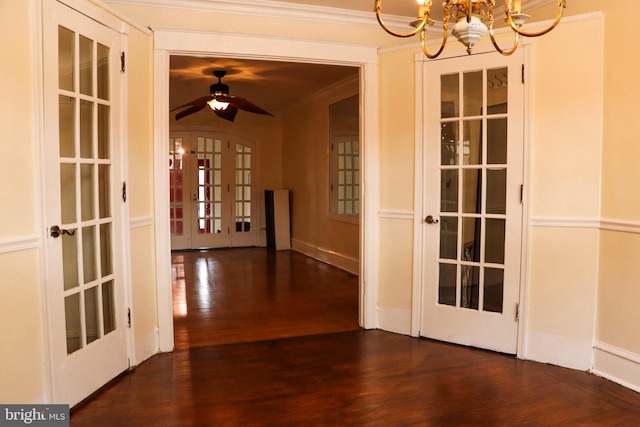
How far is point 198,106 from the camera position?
598cm

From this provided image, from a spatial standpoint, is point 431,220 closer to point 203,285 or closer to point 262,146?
point 203,285

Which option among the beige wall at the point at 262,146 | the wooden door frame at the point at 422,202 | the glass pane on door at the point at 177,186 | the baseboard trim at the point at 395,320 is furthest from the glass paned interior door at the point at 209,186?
the wooden door frame at the point at 422,202

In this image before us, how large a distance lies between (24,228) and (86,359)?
2.86 feet

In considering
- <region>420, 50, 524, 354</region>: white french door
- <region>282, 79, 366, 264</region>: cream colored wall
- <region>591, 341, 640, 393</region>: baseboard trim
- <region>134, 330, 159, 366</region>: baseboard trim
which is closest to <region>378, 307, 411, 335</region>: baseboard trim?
<region>420, 50, 524, 354</region>: white french door

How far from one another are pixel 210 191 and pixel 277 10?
5.63 metres

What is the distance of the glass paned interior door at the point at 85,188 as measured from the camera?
2.68m

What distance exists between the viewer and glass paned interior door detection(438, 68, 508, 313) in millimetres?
3490

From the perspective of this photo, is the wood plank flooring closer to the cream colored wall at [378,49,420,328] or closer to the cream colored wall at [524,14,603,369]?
the cream colored wall at [378,49,420,328]

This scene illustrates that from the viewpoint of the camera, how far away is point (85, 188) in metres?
2.85

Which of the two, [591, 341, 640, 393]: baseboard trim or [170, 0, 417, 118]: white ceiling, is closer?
[591, 341, 640, 393]: baseboard trim

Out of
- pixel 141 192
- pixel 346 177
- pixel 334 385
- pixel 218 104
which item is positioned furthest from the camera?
pixel 346 177

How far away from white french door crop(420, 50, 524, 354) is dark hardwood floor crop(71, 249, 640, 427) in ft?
0.88

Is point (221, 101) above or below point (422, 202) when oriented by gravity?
above

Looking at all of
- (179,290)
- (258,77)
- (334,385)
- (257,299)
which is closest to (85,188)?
(334,385)
